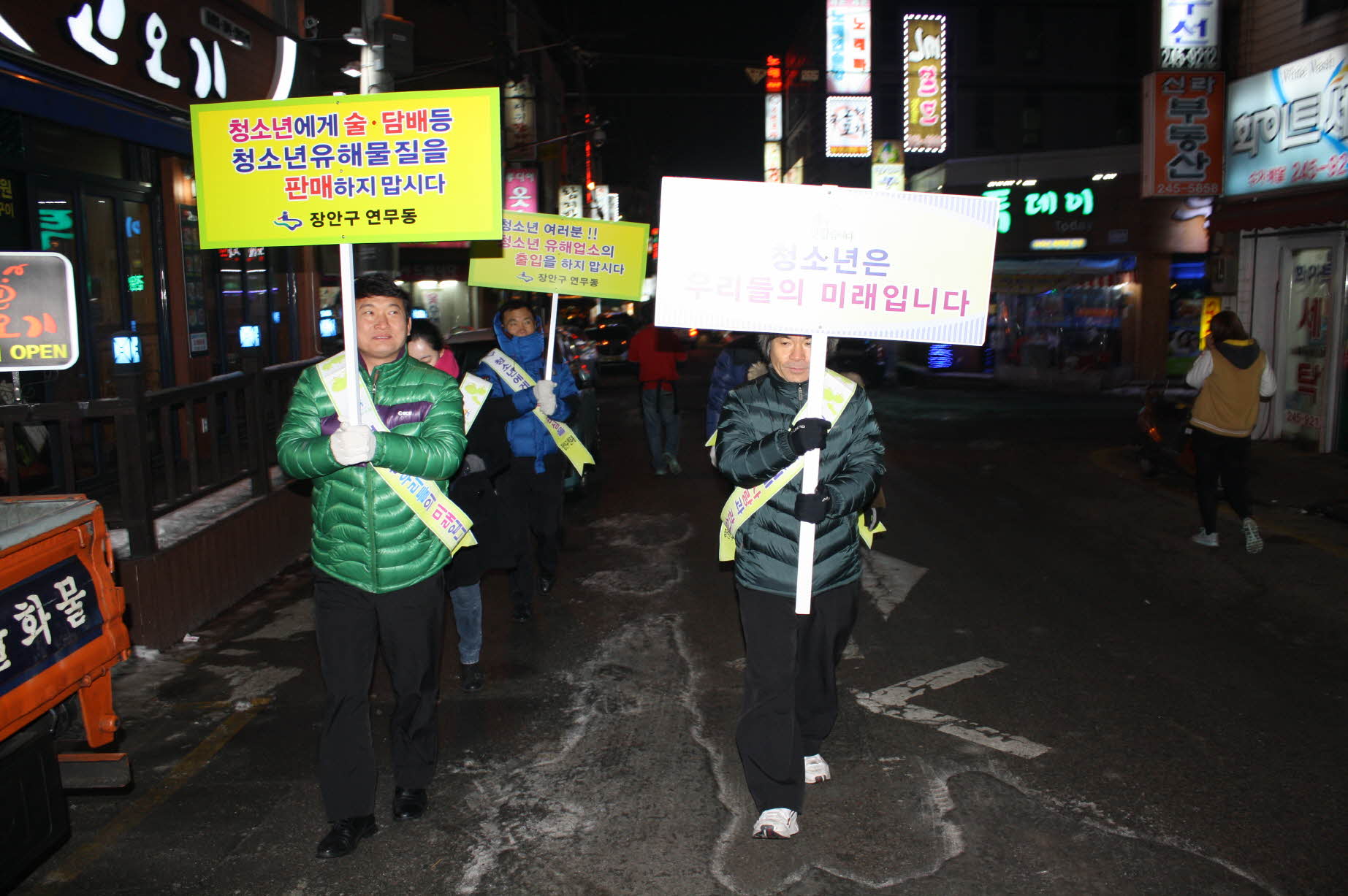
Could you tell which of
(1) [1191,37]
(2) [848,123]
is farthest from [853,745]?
(2) [848,123]

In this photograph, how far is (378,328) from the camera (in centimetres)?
411

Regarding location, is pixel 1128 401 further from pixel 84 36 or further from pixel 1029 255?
pixel 84 36

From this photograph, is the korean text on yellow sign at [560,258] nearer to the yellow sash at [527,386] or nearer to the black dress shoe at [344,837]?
the yellow sash at [527,386]

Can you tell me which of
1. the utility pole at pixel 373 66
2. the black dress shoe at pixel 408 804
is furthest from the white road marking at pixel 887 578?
the utility pole at pixel 373 66

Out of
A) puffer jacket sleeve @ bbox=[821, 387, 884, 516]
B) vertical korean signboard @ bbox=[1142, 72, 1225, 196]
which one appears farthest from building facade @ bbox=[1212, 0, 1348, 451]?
puffer jacket sleeve @ bbox=[821, 387, 884, 516]

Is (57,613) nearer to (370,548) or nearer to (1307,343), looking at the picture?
(370,548)

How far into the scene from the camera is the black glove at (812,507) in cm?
385

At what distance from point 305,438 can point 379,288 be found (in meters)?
0.66

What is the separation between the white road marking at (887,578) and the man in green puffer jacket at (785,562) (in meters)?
2.94

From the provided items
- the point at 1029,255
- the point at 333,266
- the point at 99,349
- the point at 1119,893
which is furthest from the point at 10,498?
the point at 1029,255

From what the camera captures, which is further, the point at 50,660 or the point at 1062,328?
the point at 1062,328

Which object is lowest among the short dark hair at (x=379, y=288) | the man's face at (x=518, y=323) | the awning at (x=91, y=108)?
the man's face at (x=518, y=323)

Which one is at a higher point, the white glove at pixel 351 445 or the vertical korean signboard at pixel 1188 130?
the vertical korean signboard at pixel 1188 130

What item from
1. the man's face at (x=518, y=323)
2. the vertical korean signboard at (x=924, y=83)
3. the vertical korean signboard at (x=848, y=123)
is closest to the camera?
the man's face at (x=518, y=323)
